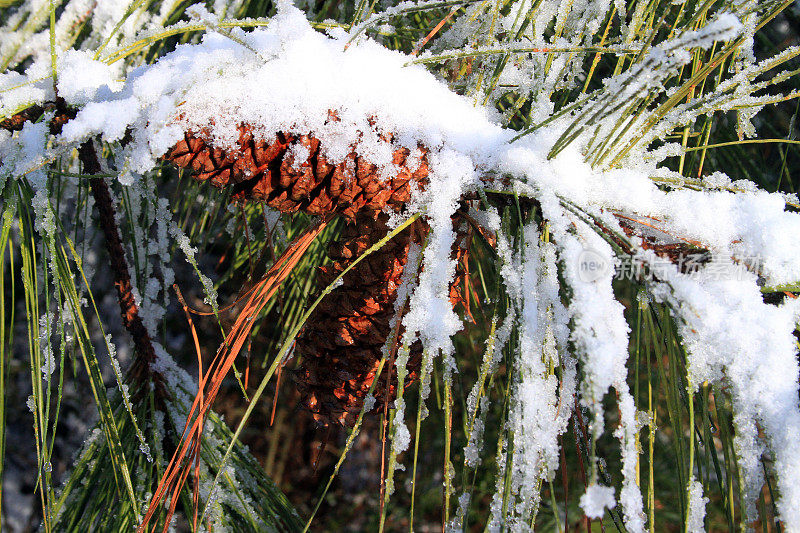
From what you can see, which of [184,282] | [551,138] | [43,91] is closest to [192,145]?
[43,91]

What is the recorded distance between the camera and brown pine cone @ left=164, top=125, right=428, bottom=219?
0.31 meters

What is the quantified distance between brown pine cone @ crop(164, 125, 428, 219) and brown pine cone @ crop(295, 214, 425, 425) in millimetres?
53

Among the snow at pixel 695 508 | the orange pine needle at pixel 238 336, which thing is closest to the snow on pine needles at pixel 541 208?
the snow at pixel 695 508

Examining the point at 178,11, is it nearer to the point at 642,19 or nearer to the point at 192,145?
the point at 192,145

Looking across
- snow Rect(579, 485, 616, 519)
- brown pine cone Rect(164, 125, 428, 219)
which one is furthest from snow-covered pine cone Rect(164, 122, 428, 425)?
snow Rect(579, 485, 616, 519)

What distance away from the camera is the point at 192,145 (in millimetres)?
Answer: 309

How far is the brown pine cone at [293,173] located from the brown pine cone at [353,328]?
53 mm

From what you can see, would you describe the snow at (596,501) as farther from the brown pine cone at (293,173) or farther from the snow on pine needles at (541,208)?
the brown pine cone at (293,173)

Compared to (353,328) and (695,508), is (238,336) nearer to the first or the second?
(353,328)

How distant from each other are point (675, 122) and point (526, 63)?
0.14 metres

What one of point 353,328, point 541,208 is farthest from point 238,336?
point 541,208

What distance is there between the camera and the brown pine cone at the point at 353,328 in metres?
0.41

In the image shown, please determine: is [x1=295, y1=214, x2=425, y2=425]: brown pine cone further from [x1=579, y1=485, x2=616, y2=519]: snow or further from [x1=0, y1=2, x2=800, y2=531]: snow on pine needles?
[x1=579, y1=485, x2=616, y2=519]: snow

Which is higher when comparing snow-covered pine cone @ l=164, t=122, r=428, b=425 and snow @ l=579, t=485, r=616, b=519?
snow-covered pine cone @ l=164, t=122, r=428, b=425
